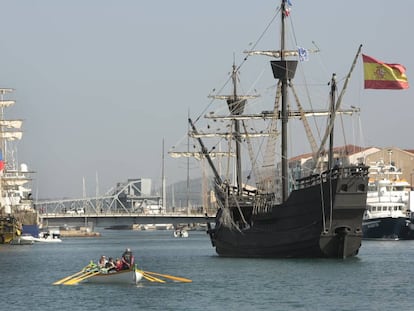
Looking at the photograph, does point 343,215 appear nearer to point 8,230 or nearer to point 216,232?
point 216,232

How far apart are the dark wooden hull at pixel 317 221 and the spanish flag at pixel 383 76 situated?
25.5 feet

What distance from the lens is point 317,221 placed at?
277 feet

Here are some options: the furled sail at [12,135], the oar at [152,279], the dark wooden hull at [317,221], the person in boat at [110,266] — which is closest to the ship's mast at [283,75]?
the dark wooden hull at [317,221]

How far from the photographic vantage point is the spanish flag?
7831cm

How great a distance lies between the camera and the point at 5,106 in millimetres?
181750

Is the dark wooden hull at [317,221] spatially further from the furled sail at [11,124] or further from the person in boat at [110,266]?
the furled sail at [11,124]

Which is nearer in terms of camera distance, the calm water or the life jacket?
the calm water

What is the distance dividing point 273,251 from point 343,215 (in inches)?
294

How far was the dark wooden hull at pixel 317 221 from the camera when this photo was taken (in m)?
83.5

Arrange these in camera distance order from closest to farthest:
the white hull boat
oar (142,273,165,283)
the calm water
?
the calm water, the white hull boat, oar (142,273,165,283)

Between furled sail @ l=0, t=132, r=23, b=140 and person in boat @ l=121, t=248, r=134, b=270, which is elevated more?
furled sail @ l=0, t=132, r=23, b=140

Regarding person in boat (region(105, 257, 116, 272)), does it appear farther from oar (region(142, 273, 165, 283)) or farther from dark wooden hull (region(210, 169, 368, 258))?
dark wooden hull (region(210, 169, 368, 258))

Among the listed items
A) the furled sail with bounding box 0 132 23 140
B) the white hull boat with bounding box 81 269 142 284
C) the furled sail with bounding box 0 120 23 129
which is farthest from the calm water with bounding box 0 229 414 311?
the furled sail with bounding box 0 132 23 140

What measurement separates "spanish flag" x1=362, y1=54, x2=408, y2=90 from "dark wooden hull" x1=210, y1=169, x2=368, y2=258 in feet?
25.5
